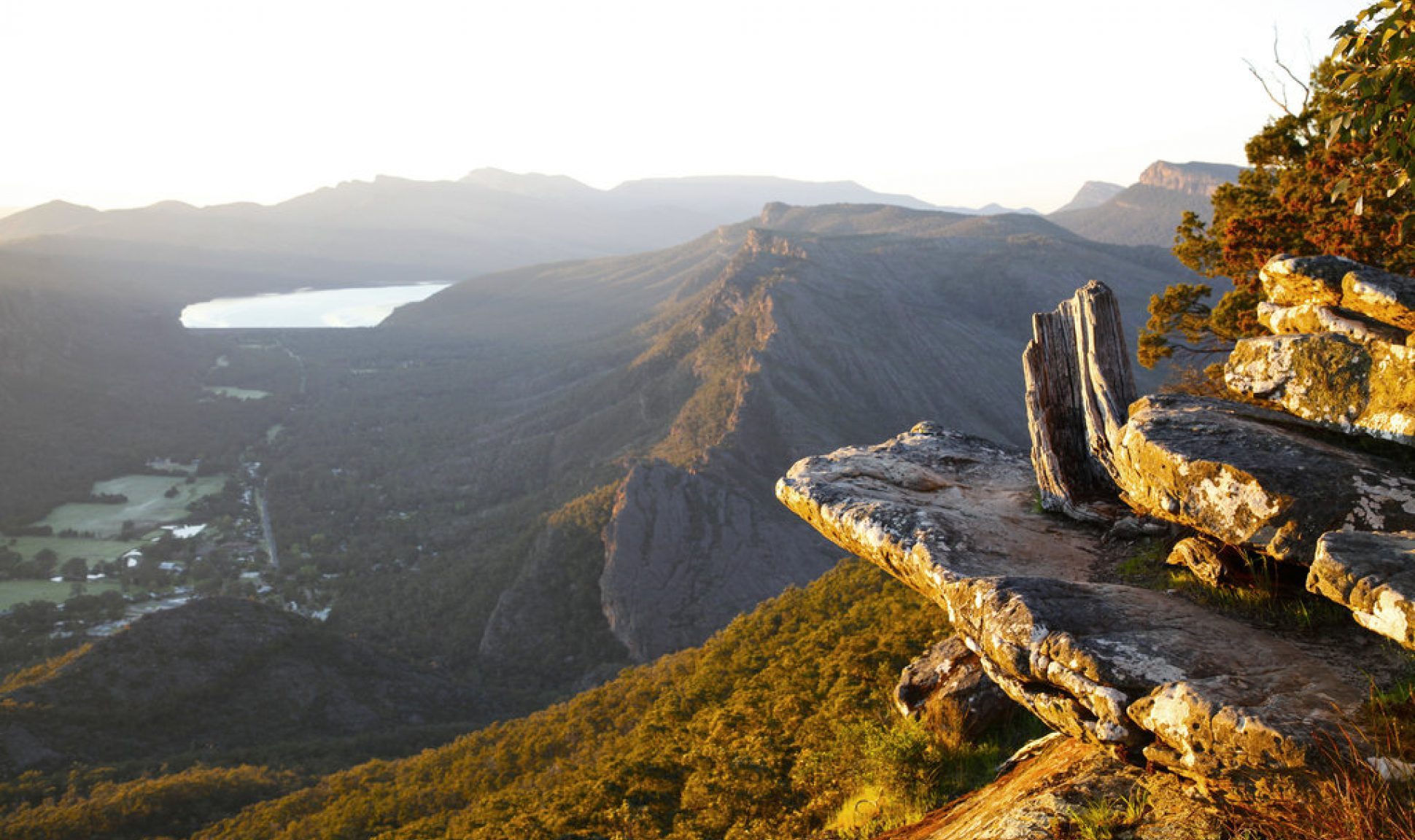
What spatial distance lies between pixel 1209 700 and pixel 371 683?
40426mm

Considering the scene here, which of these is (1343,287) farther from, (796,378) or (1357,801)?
(796,378)

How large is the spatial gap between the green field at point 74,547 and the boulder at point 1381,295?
8455 cm

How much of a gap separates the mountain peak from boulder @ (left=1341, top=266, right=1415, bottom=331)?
199m

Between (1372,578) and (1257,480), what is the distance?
5.67ft

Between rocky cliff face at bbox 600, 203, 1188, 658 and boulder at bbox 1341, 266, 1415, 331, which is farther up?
boulder at bbox 1341, 266, 1415, 331

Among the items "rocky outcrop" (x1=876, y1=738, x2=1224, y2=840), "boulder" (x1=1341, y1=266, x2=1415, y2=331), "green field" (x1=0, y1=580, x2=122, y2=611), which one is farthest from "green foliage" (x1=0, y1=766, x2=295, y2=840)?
"green field" (x1=0, y1=580, x2=122, y2=611)

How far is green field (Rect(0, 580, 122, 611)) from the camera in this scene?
58938 millimetres

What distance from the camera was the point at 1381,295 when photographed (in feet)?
27.4

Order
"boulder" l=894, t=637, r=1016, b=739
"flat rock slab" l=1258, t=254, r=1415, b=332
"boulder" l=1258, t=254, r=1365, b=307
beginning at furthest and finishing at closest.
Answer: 1. "boulder" l=894, t=637, r=1016, b=739
2. "boulder" l=1258, t=254, r=1365, b=307
3. "flat rock slab" l=1258, t=254, r=1415, b=332

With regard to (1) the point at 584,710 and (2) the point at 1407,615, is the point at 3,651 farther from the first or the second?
(2) the point at 1407,615

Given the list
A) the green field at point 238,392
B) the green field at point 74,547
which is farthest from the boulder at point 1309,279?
the green field at point 238,392

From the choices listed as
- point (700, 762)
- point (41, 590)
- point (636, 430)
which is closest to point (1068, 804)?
point (700, 762)

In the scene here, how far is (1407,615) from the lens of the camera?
16.6 ft

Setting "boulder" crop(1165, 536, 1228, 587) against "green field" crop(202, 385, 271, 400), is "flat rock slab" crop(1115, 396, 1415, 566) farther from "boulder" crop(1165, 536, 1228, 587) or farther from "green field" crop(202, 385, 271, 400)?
"green field" crop(202, 385, 271, 400)
